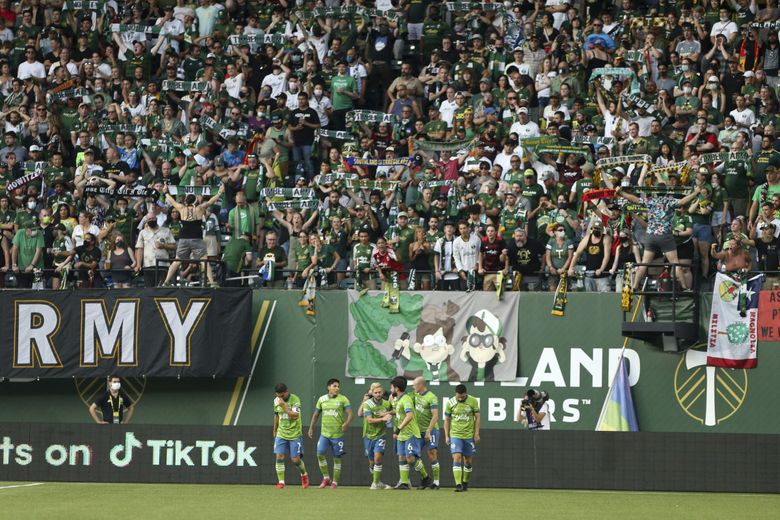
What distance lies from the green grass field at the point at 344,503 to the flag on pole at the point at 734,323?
105 inches

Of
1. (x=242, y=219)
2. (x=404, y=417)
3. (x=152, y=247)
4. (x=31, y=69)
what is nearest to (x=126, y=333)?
(x=152, y=247)

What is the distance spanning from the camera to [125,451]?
2342 centimetres

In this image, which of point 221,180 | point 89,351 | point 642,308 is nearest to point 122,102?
point 221,180

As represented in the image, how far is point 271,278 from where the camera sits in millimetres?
24953

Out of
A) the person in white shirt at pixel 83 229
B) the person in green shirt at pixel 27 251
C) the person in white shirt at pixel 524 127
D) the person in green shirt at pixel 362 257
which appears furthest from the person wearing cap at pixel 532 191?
the person in green shirt at pixel 27 251

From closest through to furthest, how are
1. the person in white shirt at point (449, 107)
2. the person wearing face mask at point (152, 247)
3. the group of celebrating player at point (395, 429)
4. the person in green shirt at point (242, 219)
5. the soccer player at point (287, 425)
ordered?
the group of celebrating player at point (395, 429), the soccer player at point (287, 425), the person wearing face mask at point (152, 247), the person in green shirt at point (242, 219), the person in white shirt at point (449, 107)

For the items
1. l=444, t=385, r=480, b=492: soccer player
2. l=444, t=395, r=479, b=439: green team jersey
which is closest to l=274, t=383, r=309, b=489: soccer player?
l=444, t=385, r=480, b=492: soccer player

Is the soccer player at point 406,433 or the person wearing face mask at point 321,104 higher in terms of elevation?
the person wearing face mask at point 321,104

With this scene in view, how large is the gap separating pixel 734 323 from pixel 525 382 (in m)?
3.76

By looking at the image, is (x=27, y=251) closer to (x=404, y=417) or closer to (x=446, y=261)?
(x=446, y=261)

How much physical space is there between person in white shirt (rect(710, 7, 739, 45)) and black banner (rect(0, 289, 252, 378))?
1057 cm

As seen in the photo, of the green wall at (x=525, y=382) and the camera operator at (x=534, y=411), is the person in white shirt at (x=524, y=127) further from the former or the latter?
the camera operator at (x=534, y=411)

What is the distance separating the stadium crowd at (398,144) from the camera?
23594 millimetres

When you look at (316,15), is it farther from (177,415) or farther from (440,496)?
(440,496)
